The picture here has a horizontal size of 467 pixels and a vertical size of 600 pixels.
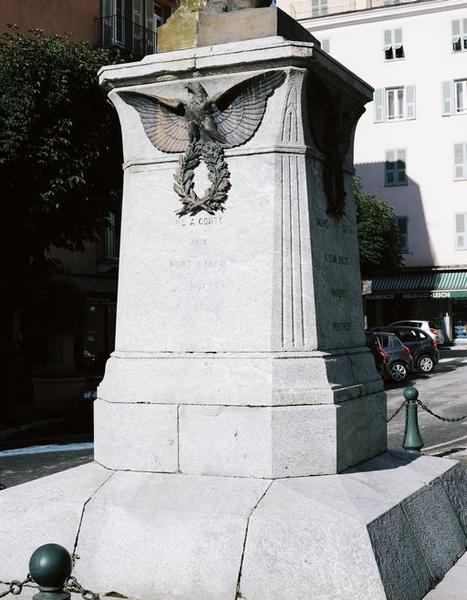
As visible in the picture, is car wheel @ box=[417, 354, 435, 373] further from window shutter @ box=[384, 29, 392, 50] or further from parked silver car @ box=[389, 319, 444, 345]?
window shutter @ box=[384, 29, 392, 50]

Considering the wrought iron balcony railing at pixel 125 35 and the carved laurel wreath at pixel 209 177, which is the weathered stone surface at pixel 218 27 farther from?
the wrought iron balcony railing at pixel 125 35

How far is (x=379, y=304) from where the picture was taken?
4381cm

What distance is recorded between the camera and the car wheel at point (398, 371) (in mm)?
25031

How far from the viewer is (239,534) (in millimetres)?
4645

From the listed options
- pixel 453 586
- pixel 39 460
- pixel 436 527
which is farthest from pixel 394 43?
pixel 453 586

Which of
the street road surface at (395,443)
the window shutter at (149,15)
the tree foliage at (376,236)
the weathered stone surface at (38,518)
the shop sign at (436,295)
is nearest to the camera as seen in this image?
the weathered stone surface at (38,518)

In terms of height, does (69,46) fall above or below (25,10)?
below

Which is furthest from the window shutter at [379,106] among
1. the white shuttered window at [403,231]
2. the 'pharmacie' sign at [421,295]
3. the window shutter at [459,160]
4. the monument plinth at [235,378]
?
the monument plinth at [235,378]

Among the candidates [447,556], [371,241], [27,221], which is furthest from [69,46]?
[371,241]

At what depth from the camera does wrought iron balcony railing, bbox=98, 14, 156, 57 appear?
27750mm

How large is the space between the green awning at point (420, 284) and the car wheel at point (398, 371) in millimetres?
16490

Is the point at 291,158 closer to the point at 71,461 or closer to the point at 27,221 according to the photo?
the point at 71,461

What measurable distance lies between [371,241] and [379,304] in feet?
23.1

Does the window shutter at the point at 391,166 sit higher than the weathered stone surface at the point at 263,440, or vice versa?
the window shutter at the point at 391,166
